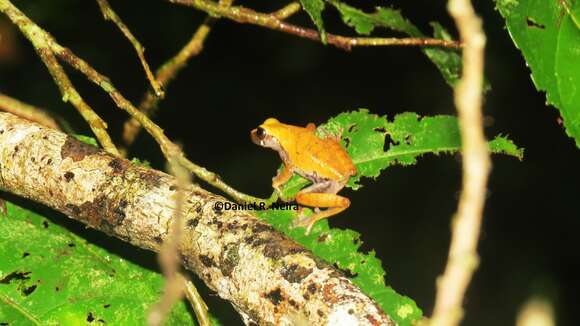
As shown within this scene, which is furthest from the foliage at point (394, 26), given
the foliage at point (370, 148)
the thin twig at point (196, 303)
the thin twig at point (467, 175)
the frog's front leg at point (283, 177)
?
the thin twig at point (467, 175)

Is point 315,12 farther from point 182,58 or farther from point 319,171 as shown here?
point 182,58

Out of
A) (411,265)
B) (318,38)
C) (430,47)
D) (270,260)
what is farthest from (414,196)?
(270,260)

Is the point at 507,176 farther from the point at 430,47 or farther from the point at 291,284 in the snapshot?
the point at 291,284

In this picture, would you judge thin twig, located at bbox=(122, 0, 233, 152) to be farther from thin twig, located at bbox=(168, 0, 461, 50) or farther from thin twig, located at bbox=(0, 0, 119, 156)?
thin twig, located at bbox=(0, 0, 119, 156)

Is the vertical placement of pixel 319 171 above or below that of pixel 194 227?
above

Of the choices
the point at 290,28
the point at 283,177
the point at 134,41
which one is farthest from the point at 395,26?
the point at 134,41

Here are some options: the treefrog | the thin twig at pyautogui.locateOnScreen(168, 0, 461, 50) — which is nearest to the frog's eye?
the treefrog

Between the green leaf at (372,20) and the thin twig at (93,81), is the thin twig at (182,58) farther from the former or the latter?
the thin twig at (93,81)
